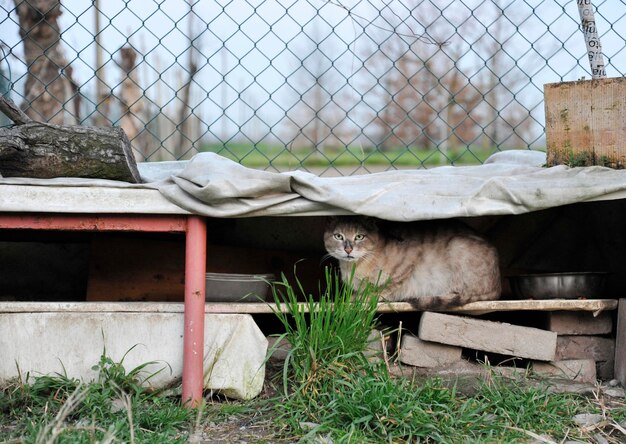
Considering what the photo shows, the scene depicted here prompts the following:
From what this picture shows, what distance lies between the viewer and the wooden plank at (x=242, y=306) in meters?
3.55

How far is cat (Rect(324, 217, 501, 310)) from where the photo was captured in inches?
157

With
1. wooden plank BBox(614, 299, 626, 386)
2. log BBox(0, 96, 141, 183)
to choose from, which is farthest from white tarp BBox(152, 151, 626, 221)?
wooden plank BBox(614, 299, 626, 386)

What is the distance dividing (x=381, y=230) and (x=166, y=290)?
4.28ft

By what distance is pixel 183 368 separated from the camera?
11.4 ft

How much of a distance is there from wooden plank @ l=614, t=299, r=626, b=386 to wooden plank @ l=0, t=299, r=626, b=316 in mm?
63

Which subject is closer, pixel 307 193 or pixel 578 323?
pixel 307 193

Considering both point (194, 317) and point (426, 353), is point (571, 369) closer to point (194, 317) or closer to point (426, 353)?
point (426, 353)

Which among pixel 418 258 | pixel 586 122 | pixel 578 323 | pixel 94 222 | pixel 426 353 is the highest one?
pixel 586 122

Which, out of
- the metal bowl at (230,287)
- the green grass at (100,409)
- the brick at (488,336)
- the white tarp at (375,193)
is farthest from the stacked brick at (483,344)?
the green grass at (100,409)

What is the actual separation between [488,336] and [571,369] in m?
0.48

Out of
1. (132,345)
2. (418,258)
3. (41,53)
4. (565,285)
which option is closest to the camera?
(132,345)

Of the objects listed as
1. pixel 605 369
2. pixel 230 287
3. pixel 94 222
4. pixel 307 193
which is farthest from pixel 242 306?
pixel 605 369

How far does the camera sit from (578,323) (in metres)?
4.02

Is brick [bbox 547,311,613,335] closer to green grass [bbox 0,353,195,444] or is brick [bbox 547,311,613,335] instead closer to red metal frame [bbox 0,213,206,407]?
red metal frame [bbox 0,213,206,407]
